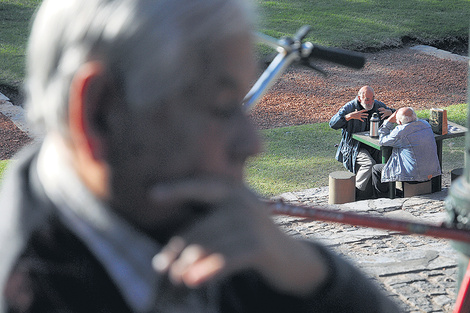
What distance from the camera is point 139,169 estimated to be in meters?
0.74

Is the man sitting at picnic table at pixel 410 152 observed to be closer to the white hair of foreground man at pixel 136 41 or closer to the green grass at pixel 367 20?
the white hair of foreground man at pixel 136 41

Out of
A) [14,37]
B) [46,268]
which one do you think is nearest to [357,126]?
[46,268]

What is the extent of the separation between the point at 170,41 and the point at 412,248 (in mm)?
4675

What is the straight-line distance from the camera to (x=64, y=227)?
0.83 metres

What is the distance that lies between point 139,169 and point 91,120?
3.2 inches

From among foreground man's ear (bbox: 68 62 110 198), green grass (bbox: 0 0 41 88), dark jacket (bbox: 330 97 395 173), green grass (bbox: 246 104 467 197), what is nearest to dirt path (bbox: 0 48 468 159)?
green grass (bbox: 246 104 467 197)

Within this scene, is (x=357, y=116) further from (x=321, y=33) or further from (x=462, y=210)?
(x=321, y=33)

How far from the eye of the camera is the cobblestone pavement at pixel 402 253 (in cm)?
418

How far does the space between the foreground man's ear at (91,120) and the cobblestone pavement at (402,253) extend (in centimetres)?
317

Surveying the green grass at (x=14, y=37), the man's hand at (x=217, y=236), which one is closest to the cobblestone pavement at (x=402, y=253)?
the man's hand at (x=217, y=236)

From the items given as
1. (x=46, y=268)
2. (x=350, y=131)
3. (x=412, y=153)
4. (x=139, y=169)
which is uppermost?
(x=139, y=169)

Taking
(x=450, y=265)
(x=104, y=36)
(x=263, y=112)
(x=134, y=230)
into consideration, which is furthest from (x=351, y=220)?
(x=263, y=112)

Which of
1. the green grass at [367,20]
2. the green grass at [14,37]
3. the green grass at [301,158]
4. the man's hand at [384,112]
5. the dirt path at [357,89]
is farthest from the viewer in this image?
the green grass at [367,20]

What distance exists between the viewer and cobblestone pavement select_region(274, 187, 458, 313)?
13.7 ft
